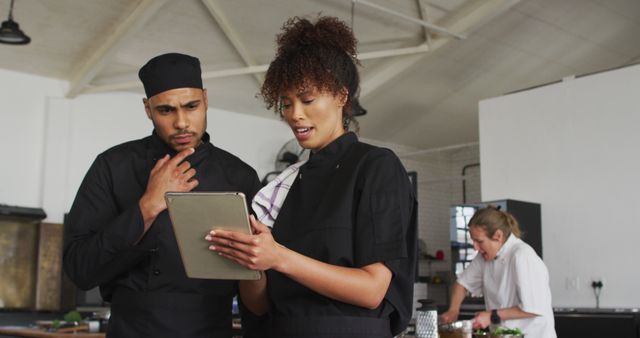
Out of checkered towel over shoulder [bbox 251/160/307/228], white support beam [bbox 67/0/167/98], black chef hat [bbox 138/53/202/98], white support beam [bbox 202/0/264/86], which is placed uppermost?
white support beam [bbox 202/0/264/86]

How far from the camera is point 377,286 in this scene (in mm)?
1669

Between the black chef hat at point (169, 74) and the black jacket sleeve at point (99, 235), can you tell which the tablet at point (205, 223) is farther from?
the black chef hat at point (169, 74)

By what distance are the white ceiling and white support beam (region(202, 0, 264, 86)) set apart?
0.6 inches

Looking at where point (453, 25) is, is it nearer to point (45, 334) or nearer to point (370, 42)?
point (370, 42)

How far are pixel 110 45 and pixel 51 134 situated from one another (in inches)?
63.0

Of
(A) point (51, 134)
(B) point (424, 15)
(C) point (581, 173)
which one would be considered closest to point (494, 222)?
(C) point (581, 173)

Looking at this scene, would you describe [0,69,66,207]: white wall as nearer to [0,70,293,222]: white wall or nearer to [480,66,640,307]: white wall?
[0,70,293,222]: white wall

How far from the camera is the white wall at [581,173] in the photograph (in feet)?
26.0

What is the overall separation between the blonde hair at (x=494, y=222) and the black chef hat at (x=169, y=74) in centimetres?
294

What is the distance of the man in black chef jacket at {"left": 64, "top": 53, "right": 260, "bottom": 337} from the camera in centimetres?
212

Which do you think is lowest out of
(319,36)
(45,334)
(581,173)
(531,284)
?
(45,334)

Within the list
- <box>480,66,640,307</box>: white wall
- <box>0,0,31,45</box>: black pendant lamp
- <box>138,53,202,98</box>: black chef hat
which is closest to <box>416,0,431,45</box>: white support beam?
<box>480,66,640,307</box>: white wall

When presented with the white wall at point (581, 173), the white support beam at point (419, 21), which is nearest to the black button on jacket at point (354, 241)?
the white wall at point (581, 173)

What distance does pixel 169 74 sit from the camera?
7.66ft
